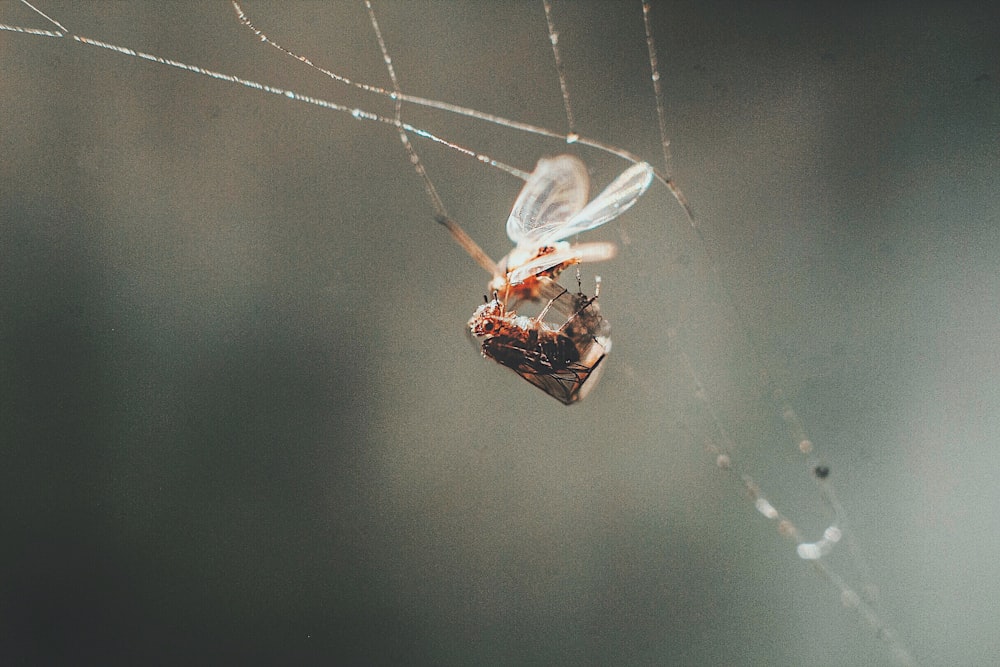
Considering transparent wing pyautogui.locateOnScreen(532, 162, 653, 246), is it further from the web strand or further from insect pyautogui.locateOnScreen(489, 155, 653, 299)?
the web strand

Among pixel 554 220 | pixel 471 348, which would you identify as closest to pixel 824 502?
pixel 471 348

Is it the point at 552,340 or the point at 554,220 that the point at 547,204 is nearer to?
the point at 554,220

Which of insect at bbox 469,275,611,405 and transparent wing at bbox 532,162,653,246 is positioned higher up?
transparent wing at bbox 532,162,653,246

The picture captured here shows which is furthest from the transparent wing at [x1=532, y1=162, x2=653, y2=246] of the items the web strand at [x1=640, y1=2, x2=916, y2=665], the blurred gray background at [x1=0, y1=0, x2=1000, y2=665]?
the web strand at [x1=640, y1=2, x2=916, y2=665]

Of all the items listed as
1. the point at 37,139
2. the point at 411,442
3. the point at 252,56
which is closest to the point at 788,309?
the point at 411,442

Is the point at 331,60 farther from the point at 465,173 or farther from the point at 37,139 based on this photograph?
the point at 37,139

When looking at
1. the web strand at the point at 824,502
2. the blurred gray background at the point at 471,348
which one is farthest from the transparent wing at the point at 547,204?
the web strand at the point at 824,502

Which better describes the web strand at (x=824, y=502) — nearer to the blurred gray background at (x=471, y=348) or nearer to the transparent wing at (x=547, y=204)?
the blurred gray background at (x=471, y=348)
